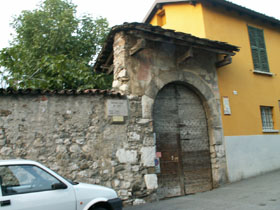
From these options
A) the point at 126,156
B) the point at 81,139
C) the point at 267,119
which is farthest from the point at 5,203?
the point at 267,119

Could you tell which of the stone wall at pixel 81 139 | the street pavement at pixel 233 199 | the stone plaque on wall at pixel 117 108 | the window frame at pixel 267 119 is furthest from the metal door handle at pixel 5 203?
the window frame at pixel 267 119

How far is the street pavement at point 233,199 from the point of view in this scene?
530 cm

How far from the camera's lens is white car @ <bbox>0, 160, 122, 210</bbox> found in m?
3.22

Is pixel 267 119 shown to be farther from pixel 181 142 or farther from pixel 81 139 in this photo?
pixel 81 139

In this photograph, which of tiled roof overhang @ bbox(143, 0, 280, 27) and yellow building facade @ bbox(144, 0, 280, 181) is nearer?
yellow building facade @ bbox(144, 0, 280, 181)

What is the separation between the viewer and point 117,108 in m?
6.27

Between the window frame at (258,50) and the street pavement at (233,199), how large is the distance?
13.3 feet

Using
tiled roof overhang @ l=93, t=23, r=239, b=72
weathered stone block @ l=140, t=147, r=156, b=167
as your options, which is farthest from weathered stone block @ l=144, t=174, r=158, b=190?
tiled roof overhang @ l=93, t=23, r=239, b=72

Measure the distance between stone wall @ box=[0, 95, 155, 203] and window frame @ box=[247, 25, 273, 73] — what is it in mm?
5277

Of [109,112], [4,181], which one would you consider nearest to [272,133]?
[109,112]

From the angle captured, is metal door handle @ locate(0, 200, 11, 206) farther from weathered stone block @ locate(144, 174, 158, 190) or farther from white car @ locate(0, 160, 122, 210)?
weathered stone block @ locate(144, 174, 158, 190)

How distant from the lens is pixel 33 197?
331cm

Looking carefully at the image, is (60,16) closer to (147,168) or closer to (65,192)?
(147,168)

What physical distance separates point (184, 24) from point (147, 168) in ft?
17.9
